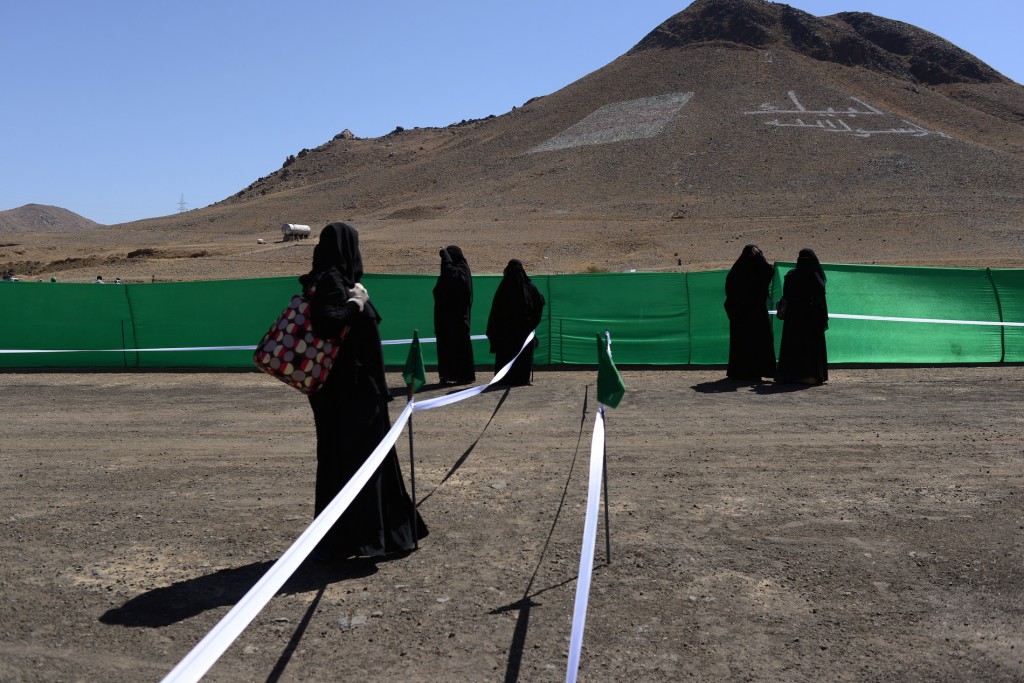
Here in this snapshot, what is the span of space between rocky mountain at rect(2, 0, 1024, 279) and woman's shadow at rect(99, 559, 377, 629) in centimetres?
3371

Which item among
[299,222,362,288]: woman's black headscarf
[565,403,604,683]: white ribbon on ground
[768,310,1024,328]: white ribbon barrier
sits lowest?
[565,403,604,683]: white ribbon on ground

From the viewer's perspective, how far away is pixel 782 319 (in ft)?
45.8

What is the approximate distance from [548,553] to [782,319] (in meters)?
8.77

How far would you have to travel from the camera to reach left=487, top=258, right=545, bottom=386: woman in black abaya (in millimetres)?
13812

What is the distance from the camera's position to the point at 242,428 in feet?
35.2

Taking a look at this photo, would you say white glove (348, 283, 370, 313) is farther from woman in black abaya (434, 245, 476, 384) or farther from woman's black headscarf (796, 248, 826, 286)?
woman's black headscarf (796, 248, 826, 286)

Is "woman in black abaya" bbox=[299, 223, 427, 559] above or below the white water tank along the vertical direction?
below

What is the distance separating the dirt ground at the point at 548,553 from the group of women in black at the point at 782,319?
2.57 meters

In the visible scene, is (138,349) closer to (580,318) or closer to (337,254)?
(580,318)

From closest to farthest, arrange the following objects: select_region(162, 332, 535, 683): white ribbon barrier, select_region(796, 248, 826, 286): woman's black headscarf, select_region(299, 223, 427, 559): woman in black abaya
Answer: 1. select_region(162, 332, 535, 683): white ribbon barrier
2. select_region(299, 223, 427, 559): woman in black abaya
3. select_region(796, 248, 826, 286): woman's black headscarf

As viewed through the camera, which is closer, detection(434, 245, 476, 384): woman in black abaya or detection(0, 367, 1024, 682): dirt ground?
detection(0, 367, 1024, 682): dirt ground

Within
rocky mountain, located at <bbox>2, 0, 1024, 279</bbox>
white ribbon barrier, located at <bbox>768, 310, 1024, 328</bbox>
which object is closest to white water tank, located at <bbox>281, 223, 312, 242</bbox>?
rocky mountain, located at <bbox>2, 0, 1024, 279</bbox>

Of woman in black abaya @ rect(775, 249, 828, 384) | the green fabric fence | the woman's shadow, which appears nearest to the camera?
the woman's shadow

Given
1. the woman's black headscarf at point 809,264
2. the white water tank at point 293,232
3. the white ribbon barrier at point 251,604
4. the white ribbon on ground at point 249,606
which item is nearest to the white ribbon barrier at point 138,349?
the woman's black headscarf at point 809,264
